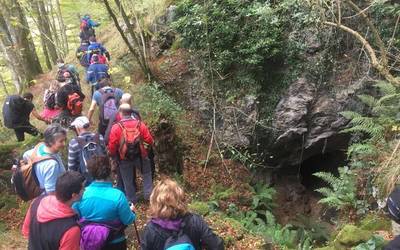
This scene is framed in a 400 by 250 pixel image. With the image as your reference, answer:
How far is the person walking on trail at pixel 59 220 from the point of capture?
4.29 metres

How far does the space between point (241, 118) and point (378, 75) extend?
3.42 meters

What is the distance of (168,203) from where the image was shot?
380 cm

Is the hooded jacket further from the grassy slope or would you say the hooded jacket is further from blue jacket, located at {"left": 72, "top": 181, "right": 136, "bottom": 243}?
the grassy slope

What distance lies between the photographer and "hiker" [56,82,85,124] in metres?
9.38

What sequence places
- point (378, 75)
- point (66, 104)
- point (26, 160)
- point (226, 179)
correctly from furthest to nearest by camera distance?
point (226, 179), point (378, 75), point (66, 104), point (26, 160)

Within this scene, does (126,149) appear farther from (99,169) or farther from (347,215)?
(347,215)

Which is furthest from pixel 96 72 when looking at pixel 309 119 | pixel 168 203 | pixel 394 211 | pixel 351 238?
pixel 394 211

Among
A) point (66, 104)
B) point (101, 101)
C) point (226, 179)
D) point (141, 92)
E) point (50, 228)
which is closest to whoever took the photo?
point (50, 228)

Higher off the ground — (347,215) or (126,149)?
(126,149)

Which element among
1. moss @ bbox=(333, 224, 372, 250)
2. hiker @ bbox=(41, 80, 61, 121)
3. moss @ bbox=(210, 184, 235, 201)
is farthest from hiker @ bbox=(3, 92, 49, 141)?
moss @ bbox=(333, 224, 372, 250)

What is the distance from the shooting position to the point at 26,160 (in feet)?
18.2

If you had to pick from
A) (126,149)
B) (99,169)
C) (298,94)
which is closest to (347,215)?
(298,94)

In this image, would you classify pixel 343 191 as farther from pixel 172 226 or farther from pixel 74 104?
pixel 172 226

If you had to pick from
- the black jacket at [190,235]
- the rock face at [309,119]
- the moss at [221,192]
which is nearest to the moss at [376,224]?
the moss at [221,192]
